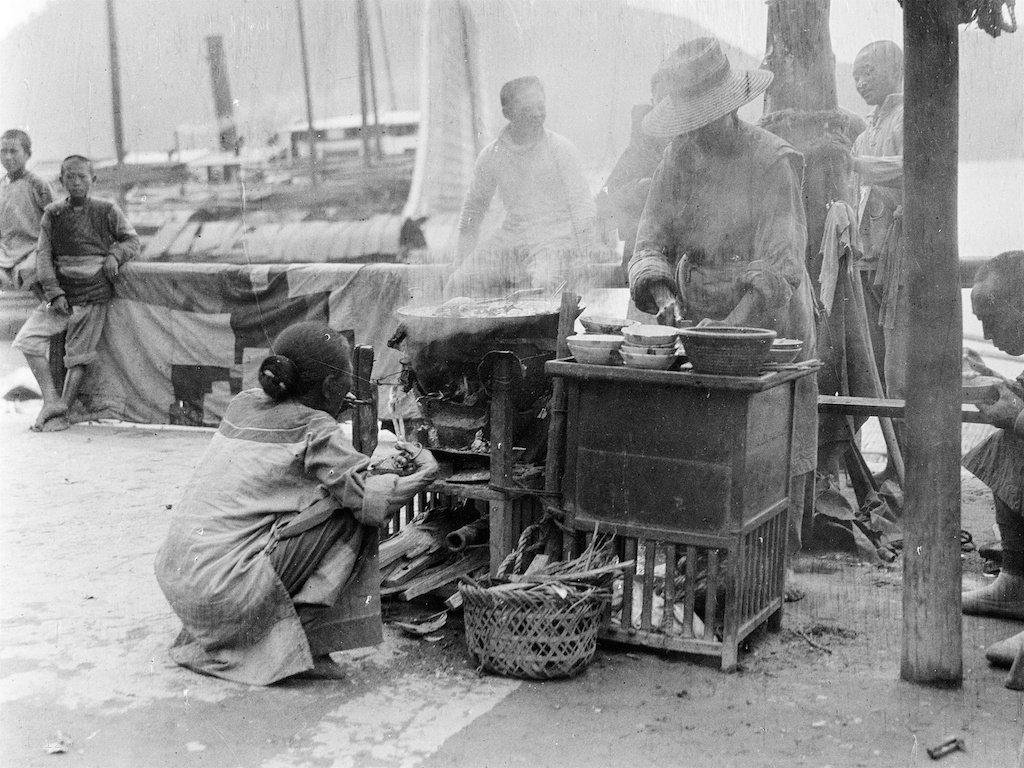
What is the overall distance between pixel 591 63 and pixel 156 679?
5.19 m

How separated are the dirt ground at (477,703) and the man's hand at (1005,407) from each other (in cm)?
83

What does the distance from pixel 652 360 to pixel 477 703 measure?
51.3 inches

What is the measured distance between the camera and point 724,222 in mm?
4617

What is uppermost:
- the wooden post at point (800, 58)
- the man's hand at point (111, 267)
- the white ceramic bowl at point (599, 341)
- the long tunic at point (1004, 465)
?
the wooden post at point (800, 58)

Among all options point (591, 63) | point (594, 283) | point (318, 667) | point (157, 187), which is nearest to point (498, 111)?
point (591, 63)

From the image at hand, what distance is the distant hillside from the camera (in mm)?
5656

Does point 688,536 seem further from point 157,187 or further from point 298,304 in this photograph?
point 157,187

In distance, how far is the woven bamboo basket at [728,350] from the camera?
341 cm

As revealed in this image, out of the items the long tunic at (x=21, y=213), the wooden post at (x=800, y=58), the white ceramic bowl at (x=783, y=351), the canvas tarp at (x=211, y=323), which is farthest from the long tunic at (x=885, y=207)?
the long tunic at (x=21, y=213)

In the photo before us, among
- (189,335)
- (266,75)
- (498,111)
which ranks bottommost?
(189,335)

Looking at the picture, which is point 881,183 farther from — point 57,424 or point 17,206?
point 17,206

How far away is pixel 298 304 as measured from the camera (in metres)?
7.93

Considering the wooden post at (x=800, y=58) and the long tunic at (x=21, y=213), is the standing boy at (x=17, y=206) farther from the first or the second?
the wooden post at (x=800, y=58)

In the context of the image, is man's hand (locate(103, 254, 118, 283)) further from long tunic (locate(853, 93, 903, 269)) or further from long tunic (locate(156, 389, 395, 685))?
long tunic (locate(853, 93, 903, 269))
